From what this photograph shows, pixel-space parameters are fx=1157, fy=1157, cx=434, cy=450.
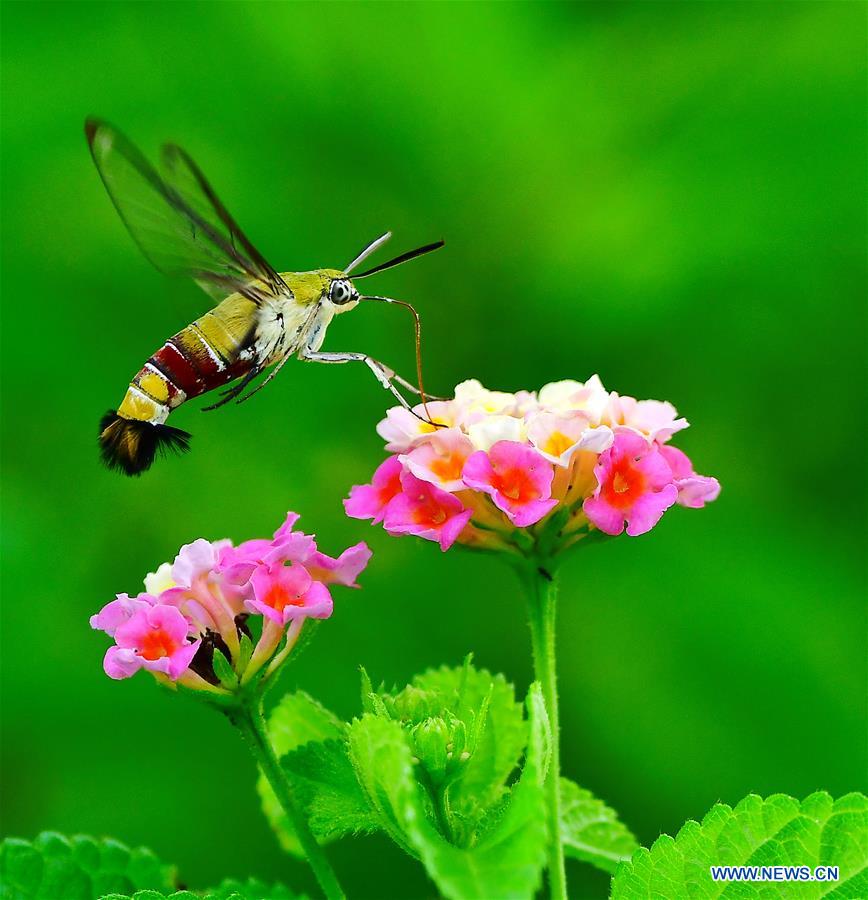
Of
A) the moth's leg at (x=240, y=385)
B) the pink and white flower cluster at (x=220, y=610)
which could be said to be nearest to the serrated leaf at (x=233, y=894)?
the pink and white flower cluster at (x=220, y=610)

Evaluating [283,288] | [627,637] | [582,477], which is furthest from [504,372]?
[582,477]

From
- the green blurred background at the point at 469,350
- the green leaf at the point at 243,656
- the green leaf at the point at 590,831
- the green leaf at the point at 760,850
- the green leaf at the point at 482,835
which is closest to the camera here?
the green leaf at the point at 482,835

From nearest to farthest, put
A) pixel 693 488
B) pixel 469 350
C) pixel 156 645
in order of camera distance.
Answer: pixel 156 645 → pixel 693 488 → pixel 469 350

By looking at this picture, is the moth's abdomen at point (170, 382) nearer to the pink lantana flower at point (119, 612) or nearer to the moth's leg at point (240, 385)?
the moth's leg at point (240, 385)

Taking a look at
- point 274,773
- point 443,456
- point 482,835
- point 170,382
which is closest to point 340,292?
point 170,382

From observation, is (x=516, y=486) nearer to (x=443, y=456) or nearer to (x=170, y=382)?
(x=443, y=456)

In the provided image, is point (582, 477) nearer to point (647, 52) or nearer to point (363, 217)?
point (363, 217)
